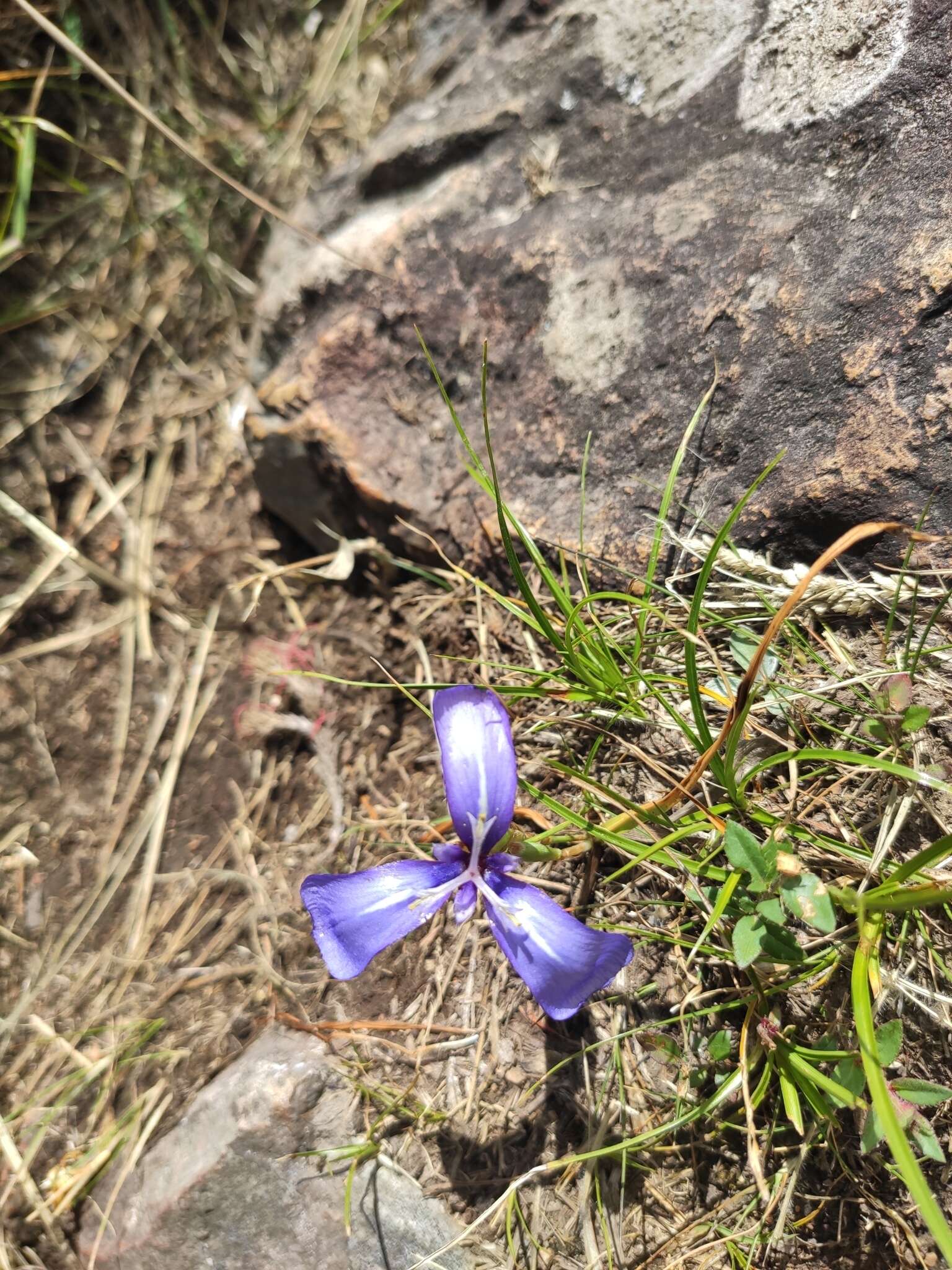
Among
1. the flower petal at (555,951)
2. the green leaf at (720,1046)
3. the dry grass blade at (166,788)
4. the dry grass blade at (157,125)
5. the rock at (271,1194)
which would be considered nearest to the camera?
the flower petal at (555,951)

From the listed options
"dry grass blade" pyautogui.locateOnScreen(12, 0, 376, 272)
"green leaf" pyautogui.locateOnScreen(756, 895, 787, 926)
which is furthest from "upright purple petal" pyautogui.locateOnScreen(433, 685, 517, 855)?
"dry grass blade" pyautogui.locateOnScreen(12, 0, 376, 272)

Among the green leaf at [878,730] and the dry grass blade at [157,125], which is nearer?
the green leaf at [878,730]

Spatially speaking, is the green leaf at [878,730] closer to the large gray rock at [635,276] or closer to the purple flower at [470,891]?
the large gray rock at [635,276]

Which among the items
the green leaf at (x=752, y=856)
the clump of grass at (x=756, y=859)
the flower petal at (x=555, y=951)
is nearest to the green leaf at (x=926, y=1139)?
the clump of grass at (x=756, y=859)

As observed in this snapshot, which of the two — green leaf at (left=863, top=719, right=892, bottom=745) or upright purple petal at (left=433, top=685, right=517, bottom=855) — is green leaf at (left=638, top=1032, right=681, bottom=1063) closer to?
upright purple petal at (left=433, top=685, right=517, bottom=855)

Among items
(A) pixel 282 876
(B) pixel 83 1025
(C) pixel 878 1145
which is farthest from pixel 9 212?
(C) pixel 878 1145

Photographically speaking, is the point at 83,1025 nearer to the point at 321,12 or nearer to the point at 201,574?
the point at 201,574

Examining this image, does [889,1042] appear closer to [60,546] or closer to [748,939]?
[748,939]
